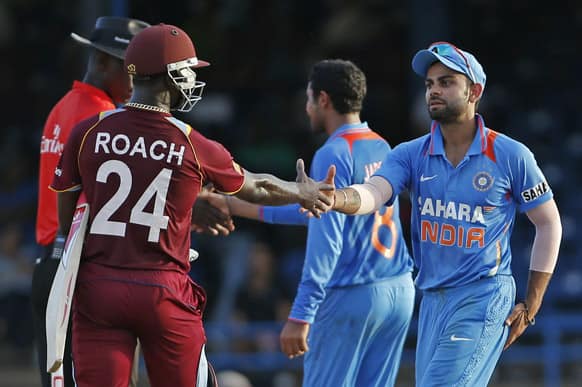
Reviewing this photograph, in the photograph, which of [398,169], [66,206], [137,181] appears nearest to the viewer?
[137,181]

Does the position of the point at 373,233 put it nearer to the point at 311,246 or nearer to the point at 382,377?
the point at 311,246

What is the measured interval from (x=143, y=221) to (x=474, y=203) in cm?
180

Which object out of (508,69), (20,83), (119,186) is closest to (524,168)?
(119,186)

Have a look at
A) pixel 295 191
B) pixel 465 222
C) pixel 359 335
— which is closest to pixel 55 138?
pixel 295 191

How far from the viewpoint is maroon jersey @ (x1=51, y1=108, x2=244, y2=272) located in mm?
5562

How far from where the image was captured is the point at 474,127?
642 cm

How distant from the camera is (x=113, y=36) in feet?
23.3

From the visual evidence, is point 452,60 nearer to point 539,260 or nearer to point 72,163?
point 539,260

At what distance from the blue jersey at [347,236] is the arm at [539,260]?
1.10 metres

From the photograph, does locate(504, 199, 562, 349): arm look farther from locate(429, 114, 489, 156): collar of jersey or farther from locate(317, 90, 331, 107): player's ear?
locate(317, 90, 331, 107): player's ear

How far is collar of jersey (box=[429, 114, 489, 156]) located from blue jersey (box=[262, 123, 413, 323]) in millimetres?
724

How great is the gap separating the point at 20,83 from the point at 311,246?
10.7 meters

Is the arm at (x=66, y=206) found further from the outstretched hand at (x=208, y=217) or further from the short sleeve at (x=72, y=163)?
the outstretched hand at (x=208, y=217)

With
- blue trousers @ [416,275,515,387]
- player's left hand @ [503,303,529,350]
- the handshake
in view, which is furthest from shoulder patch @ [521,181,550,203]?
the handshake
